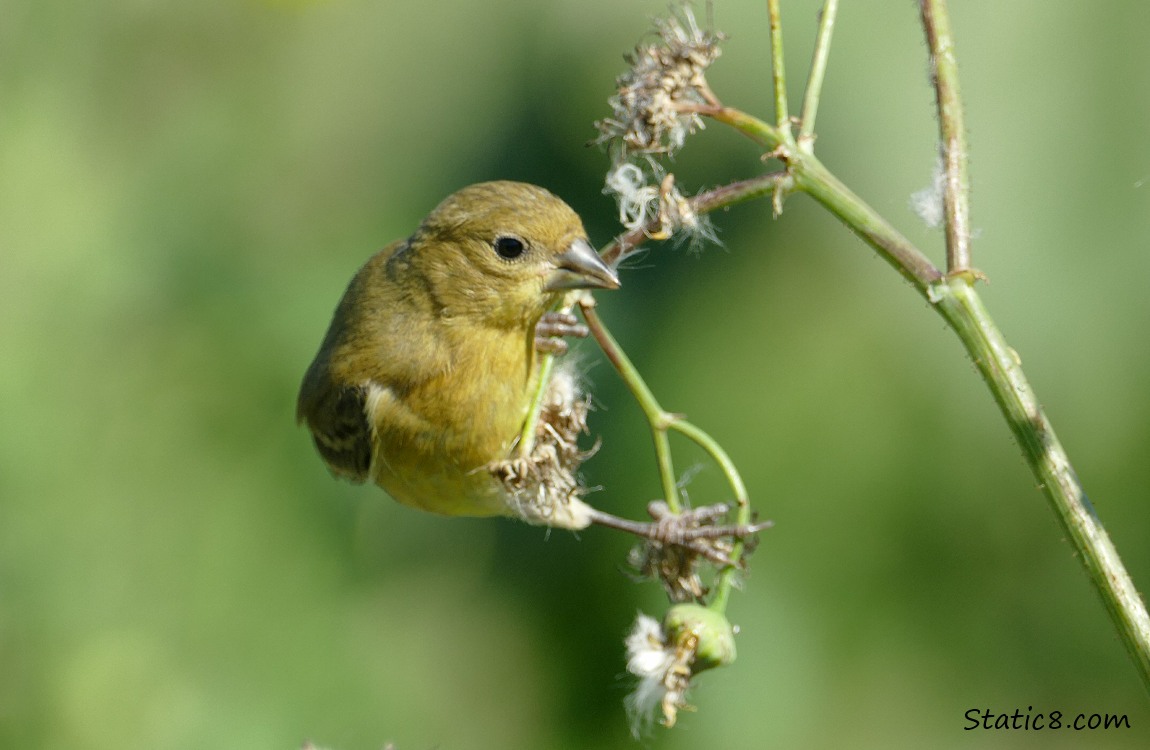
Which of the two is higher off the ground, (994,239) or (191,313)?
(994,239)

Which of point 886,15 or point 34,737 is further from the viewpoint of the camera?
point 886,15

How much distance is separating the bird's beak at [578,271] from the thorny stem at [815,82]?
2.51ft

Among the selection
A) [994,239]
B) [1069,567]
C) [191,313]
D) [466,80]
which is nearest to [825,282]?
[994,239]

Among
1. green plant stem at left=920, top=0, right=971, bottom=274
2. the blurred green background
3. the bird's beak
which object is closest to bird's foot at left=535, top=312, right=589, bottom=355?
the bird's beak

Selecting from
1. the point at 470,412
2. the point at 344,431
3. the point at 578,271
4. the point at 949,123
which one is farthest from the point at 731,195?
the point at 344,431

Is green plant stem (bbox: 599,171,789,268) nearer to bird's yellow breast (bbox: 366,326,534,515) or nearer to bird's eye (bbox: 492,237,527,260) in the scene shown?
bird's eye (bbox: 492,237,527,260)

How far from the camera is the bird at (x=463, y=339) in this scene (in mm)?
2859

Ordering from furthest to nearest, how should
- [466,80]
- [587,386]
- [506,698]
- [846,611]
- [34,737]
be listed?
[466,80] → [506,698] → [846,611] → [587,386] → [34,737]

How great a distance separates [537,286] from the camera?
9.43 ft

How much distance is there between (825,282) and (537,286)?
162cm

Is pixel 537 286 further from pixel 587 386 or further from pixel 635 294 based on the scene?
pixel 635 294

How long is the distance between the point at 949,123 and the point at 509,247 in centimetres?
132

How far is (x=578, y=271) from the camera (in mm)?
2709

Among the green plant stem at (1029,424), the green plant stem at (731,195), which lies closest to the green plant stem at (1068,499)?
the green plant stem at (1029,424)
